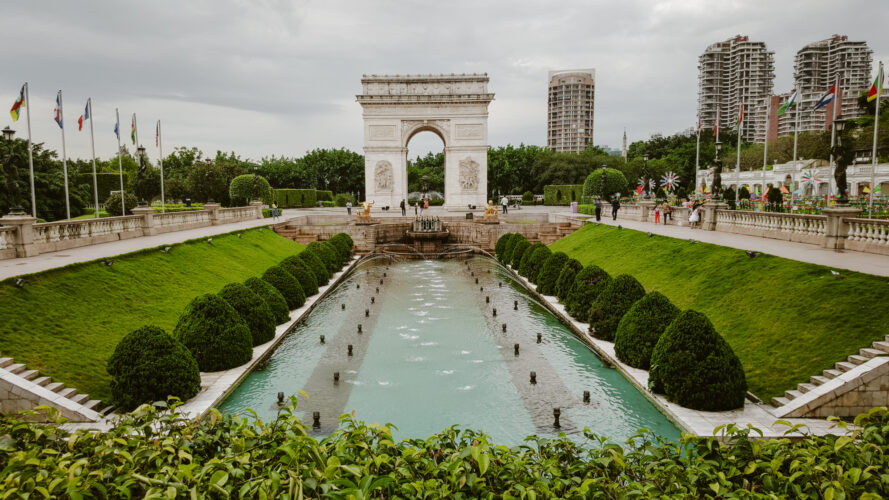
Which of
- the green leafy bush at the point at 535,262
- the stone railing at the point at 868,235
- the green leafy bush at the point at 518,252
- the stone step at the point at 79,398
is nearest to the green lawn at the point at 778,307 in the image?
the stone railing at the point at 868,235

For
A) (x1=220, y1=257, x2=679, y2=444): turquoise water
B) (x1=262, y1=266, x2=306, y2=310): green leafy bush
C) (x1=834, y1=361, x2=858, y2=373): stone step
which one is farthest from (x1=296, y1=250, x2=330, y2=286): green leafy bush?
(x1=834, y1=361, x2=858, y2=373): stone step

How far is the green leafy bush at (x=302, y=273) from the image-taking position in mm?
20844

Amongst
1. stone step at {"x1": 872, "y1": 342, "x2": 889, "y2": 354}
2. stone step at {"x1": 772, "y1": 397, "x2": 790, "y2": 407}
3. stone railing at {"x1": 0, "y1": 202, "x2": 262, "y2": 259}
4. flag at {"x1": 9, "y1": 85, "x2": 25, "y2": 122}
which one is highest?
flag at {"x1": 9, "y1": 85, "x2": 25, "y2": 122}

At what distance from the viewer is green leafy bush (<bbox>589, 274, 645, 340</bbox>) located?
1467cm

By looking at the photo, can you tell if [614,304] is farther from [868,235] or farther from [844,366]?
[868,235]

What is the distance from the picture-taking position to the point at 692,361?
32.6 ft

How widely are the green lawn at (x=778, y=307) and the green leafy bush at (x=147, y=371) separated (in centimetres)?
1127

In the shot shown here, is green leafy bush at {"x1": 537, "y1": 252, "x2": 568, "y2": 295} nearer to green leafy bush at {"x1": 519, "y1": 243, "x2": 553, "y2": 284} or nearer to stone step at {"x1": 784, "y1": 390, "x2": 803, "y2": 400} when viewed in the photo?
green leafy bush at {"x1": 519, "y1": 243, "x2": 553, "y2": 284}

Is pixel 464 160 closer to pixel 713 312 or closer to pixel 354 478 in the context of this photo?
pixel 713 312

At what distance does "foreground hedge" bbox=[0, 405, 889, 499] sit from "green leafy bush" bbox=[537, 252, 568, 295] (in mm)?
15771

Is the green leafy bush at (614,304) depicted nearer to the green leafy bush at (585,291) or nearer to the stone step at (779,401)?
the green leafy bush at (585,291)

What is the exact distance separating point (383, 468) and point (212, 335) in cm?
860

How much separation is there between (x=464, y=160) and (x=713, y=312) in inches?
1715

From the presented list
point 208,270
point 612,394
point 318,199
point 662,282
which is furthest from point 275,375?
point 318,199
